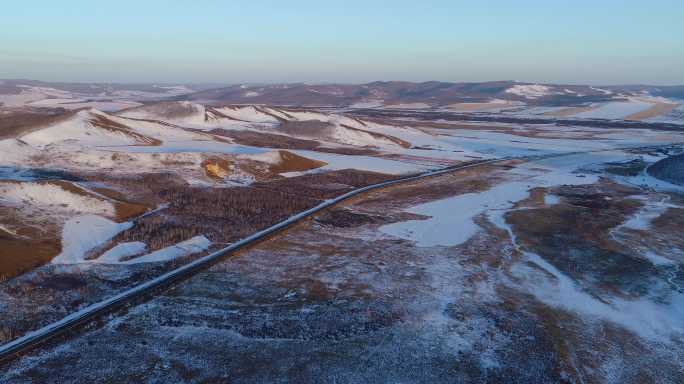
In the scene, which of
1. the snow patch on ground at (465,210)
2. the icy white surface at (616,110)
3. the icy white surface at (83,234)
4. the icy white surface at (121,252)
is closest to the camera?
the icy white surface at (121,252)

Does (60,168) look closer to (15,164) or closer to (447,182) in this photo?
(15,164)

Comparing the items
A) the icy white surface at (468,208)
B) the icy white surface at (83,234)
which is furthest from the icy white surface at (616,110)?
the icy white surface at (83,234)

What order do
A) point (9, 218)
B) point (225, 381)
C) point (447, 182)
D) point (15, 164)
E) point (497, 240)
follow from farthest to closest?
point (447, 182) < point (15, 164) < point (497, 240) < point (9, 218) < point (225, 381)

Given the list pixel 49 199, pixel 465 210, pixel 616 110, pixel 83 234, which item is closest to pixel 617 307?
pixel 465 210

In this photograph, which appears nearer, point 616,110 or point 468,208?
point 468,208

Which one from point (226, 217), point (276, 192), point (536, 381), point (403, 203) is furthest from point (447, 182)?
point (536, 381)

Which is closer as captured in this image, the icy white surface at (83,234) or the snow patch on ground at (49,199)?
the icy white surface at (83,234)

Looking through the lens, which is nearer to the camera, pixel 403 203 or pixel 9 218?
pixel 9 218

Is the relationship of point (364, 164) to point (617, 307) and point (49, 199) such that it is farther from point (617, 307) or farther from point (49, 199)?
point (617, 307)

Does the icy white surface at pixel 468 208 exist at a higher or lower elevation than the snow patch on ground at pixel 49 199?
lower

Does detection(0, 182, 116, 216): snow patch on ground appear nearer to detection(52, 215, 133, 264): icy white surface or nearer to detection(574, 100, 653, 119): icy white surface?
detection(52, 215, 133, 264): icy white surface

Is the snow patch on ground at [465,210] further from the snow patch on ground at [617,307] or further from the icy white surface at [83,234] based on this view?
the icy white surface at [83,234]
